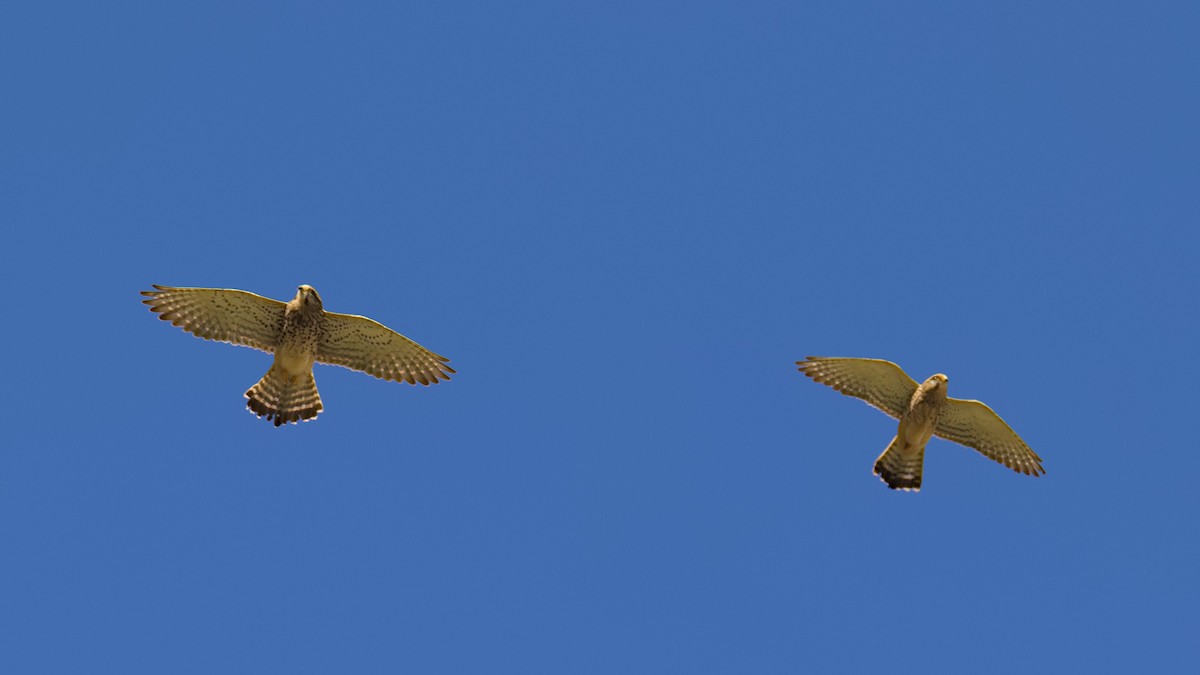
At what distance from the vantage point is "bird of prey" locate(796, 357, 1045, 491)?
23016 millimetres

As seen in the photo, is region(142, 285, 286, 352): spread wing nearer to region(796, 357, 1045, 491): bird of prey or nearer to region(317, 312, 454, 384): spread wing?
region(317, 312, 454, 384): spread wing

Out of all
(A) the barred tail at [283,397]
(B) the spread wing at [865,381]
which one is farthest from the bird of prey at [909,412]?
(A) the barred tail at [283,397]

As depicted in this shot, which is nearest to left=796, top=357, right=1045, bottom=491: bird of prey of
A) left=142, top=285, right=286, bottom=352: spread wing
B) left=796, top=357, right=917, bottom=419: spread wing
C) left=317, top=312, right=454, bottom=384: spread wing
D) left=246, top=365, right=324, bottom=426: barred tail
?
left=796, top=357, right=917, bottom=419: spread wing

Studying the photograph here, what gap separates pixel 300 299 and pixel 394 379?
193 centimetres

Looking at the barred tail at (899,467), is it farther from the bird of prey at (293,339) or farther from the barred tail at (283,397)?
the barred tail at (283,397)

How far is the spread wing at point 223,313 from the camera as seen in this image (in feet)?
70.3

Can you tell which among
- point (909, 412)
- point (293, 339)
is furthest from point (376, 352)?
point (909, 412)

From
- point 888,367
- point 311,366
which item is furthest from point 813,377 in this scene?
point 311,366

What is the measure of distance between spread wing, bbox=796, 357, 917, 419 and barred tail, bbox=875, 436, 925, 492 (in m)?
0.52

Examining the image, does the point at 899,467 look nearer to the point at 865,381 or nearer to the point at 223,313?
the point at 865,381

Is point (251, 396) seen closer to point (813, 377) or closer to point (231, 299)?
point (231, 299)

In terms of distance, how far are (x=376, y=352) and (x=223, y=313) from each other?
2.18m

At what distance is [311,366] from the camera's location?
22.3 metres

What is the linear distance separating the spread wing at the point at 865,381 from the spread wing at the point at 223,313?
7567mm
